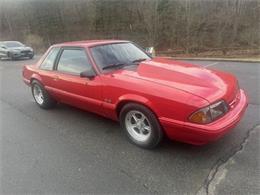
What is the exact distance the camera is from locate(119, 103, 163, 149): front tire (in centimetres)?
349

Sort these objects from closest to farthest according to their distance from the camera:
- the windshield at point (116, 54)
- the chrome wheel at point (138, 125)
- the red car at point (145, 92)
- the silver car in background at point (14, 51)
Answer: the red car at point (145, 92) < the chrome wheel at point (138, 125) < the windshield at point (116, 54) < the silver car in background at point (14, 51)

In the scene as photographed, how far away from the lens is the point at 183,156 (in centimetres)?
351

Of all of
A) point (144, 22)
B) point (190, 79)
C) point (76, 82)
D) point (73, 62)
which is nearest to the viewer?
point (190, 79)

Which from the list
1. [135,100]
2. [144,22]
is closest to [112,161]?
[135,100]

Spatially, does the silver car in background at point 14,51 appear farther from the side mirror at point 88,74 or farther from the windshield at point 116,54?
the side mirror at point 88,74

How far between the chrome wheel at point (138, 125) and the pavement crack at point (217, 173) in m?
0.95

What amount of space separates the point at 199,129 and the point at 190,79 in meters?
0.79

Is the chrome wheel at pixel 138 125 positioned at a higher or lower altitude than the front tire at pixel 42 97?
higher

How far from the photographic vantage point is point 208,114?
10.3ft

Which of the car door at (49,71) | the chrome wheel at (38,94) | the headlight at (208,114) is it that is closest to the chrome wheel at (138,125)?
the headlight at (208,114)

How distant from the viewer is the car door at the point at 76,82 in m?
4.21

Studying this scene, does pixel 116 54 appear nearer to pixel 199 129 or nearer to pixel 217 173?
pixel 199 129

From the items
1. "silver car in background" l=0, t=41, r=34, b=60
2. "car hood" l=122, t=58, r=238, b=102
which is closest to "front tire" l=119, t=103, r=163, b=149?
"car hood" l=122, t=58, r=238, b=102

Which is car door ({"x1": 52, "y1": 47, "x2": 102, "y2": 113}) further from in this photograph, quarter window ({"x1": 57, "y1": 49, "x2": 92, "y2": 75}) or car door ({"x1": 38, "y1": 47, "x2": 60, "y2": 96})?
car door ({"x1": 38, "y1": 47, "x2": 60, "y2": 96})
